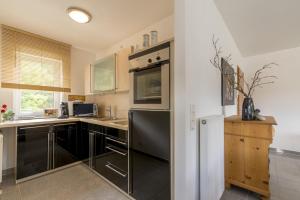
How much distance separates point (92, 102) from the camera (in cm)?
345

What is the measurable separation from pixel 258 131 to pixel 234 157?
0.47m

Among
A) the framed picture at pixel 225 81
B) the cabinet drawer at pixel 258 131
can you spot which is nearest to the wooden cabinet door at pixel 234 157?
the cabinet drawer at pixel 258 131

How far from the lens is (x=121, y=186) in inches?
72.6

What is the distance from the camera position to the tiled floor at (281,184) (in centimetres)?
180

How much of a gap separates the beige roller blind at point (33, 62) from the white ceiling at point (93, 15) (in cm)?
16

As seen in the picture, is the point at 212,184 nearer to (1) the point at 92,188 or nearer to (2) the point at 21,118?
(1) the point at 92,188

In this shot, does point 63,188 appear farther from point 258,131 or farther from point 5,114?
point 258,131

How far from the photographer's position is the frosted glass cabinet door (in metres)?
2.44

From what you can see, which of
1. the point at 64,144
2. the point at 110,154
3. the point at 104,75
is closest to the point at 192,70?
the point at 110,154

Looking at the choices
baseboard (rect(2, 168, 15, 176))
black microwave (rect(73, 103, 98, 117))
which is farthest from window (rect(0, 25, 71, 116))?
baseboard (rect(2, 168, 15, 176))

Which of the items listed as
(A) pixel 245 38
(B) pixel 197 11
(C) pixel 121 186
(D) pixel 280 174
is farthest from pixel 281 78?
(C) pixel 121 186

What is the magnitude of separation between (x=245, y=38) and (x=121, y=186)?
339 centimetres

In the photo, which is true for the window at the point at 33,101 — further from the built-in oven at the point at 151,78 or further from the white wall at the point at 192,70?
the white wall at the point at 192,70

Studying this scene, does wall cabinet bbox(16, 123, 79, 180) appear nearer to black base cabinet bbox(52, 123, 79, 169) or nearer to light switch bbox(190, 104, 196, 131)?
black base cabinet bbox(52, 123, 79, 169)
